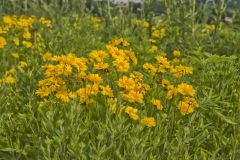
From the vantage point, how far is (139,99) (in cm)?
323

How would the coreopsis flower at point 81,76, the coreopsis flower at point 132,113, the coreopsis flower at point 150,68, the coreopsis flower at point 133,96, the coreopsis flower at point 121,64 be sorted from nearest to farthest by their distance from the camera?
the coreopsis flower at point 132,113 → the coreopsis flower at point 133,96 → the coreopsis flower at point 81,76 → the coreopsis flower at point 121,64 → the coreopsis flower at point 150,68

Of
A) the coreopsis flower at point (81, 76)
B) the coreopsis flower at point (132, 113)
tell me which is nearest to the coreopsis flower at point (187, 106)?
the coreopsis flower at point (132, 113)

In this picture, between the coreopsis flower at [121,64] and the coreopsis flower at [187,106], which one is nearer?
the coreopsis flower at [187,106]

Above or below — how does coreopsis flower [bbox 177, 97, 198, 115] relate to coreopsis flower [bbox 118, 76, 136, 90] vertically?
below

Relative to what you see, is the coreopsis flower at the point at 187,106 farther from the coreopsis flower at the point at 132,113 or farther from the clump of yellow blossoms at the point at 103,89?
the coreopsis flower at the point at 132,113

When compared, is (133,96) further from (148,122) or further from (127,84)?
(148,122)

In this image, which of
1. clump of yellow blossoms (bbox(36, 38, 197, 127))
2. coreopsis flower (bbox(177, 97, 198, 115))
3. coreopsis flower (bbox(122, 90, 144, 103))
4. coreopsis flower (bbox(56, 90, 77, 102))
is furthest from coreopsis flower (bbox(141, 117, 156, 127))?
coreopsis flower (bbox(56, 90, 77, 102))

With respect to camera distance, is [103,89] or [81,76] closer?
[103,89]

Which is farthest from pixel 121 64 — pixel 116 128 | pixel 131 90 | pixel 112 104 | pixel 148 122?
pixel 116 128

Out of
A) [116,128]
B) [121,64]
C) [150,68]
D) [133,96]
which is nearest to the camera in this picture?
[116,128]

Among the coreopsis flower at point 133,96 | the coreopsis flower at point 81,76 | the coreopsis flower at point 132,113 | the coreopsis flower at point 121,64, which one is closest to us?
the coreopsis flower at point 132,113

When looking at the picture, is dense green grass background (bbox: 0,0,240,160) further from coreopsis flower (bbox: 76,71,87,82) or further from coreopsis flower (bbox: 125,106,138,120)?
coreopsis flower (bbox: 76,71,87,82)

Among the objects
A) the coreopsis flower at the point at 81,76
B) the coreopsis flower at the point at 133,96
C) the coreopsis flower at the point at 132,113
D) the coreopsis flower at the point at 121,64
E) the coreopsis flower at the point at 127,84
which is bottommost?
the coreopsis flower at the point at 132,113

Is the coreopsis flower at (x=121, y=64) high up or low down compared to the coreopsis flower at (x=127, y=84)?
up
